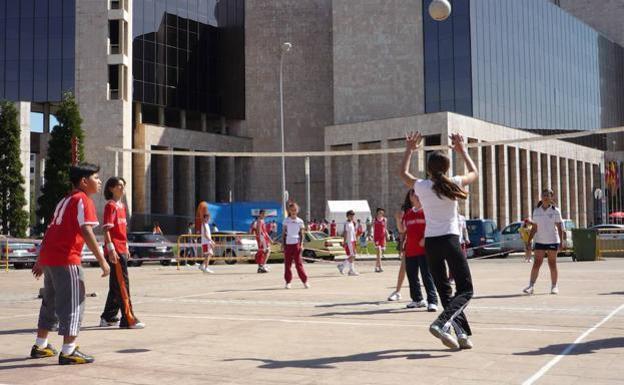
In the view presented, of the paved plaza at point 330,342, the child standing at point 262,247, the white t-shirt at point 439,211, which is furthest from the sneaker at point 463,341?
the child standing at point 262,247

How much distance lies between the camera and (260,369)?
6.42 metres

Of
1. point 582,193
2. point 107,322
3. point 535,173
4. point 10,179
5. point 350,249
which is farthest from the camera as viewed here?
point 582,193

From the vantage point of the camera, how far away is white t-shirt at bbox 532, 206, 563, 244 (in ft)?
44.2

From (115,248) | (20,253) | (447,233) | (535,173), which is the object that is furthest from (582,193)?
(447,233)

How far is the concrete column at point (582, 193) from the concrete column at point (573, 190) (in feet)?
3.33

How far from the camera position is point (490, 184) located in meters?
61.6

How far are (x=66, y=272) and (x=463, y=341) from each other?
3.92m

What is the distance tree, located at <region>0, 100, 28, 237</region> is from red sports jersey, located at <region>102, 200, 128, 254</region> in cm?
3639

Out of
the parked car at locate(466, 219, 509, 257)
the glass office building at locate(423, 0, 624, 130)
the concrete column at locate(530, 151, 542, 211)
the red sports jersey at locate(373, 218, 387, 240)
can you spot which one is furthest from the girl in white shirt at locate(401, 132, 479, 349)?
the concrete column at locate(530, 151, 542, 211)

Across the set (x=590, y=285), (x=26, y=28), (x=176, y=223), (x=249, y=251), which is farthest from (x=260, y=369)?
(x=26, y=28)

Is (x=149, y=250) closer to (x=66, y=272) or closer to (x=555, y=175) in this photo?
(x=66, y=272)

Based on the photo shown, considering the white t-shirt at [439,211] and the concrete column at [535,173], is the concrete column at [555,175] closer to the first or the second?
the concrete column at [535,173]

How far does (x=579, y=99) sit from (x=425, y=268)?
238 ft

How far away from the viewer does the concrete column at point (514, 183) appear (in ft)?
214
